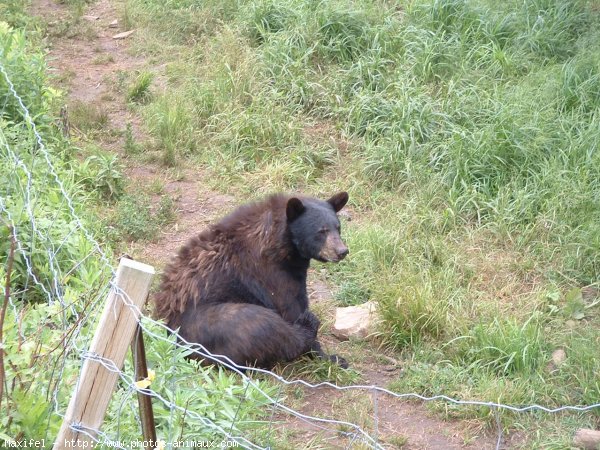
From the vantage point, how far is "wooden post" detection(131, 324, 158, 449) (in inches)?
130

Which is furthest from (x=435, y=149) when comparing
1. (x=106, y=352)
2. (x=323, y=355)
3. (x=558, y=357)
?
(x=106, y=352)

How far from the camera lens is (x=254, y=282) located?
236 inches

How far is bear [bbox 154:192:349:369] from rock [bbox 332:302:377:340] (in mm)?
361

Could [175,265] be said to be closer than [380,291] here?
Yes

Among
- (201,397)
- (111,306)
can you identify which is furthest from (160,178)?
(111,306)

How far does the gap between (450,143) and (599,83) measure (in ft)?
5.22

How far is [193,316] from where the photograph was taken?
225 inches

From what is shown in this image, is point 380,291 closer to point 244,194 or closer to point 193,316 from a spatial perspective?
point 193,316

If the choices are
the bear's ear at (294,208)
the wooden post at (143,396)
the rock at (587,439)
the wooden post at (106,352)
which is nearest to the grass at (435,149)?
the rock at (587,439)

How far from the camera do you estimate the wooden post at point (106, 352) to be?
10.3 ft

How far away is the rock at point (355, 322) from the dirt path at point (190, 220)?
87 millimetres

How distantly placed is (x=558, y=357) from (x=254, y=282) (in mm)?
2062

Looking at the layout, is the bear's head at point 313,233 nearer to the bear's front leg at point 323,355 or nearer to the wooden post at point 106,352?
the bear's front leg at point 323,355

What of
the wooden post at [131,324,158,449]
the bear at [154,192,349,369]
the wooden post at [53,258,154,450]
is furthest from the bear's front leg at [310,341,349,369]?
the wooden post at [53,258,154,450]
